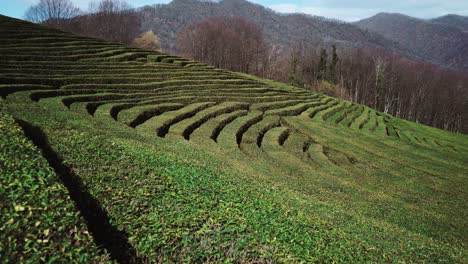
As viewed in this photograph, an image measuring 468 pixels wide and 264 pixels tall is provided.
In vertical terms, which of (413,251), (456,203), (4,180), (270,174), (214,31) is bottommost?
(456,203)

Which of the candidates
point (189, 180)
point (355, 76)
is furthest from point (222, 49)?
point (189, 180)

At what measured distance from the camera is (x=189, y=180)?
7895 millimetres

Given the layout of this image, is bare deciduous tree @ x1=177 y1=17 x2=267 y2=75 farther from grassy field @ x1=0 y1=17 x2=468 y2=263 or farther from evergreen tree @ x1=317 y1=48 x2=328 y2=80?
grassy field @ x1=0 y1=17 x2=468 y2=263

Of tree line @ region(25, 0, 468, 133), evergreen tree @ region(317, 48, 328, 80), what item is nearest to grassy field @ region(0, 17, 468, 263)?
tree line @ region(25, 0, 468, 133)

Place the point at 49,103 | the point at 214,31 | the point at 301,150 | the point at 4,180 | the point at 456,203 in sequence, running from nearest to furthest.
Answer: the point at 4,180 < the point at 456,203 < the point at 49,103 < the point at 301,150 < the point at 214,31

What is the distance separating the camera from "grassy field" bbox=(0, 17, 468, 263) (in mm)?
4922

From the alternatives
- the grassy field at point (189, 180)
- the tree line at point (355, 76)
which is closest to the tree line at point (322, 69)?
the tree line at point (355, 76)

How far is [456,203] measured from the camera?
17.6 m

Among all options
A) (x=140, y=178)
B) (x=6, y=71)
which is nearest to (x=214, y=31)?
(x=6, y=71)

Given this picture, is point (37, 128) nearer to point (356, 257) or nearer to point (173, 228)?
point (173, 228)

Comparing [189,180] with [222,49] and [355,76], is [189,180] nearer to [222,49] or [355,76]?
[222,49]

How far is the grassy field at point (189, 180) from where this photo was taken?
16.1 ft

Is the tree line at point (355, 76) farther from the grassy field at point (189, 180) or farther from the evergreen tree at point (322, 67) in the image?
the grassy field at point (189, 180)

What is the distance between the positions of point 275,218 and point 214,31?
94.4 m
